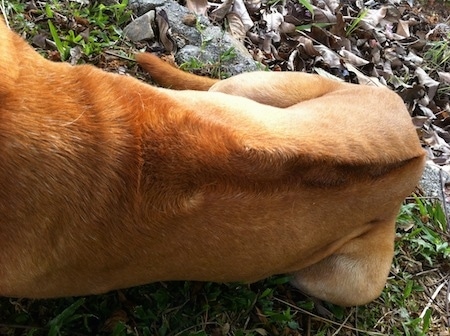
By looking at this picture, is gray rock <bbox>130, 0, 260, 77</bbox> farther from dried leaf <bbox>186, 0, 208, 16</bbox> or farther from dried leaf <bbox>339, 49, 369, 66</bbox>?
dried leaf <bbox>339, 49, 369, 66</bbox>

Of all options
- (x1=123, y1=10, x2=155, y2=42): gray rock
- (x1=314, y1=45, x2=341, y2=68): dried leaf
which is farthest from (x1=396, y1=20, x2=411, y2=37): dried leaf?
(x1=123, y1=10, x2=155, y2=42): gray rock

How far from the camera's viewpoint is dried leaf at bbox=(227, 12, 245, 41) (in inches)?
184

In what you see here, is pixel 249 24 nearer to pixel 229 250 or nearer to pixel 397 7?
pixel 397 7

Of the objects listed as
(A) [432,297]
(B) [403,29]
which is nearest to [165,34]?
(A) [432,297]

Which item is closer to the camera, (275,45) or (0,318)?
(0,318)

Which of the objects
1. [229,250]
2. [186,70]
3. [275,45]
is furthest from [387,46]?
[229,250]

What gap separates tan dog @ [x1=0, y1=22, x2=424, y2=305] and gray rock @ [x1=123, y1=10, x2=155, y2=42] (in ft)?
4.80

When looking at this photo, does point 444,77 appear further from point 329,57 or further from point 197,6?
point 197,6

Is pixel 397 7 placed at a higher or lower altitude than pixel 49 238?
lower

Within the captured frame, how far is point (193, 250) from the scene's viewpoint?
8.02 ft

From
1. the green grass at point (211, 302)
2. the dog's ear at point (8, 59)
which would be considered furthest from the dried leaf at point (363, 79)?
the dog's ear at point (8, 59)

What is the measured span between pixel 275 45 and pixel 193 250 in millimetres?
2837

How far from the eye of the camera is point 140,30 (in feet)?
13.5

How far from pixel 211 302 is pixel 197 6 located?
7.89 ft
